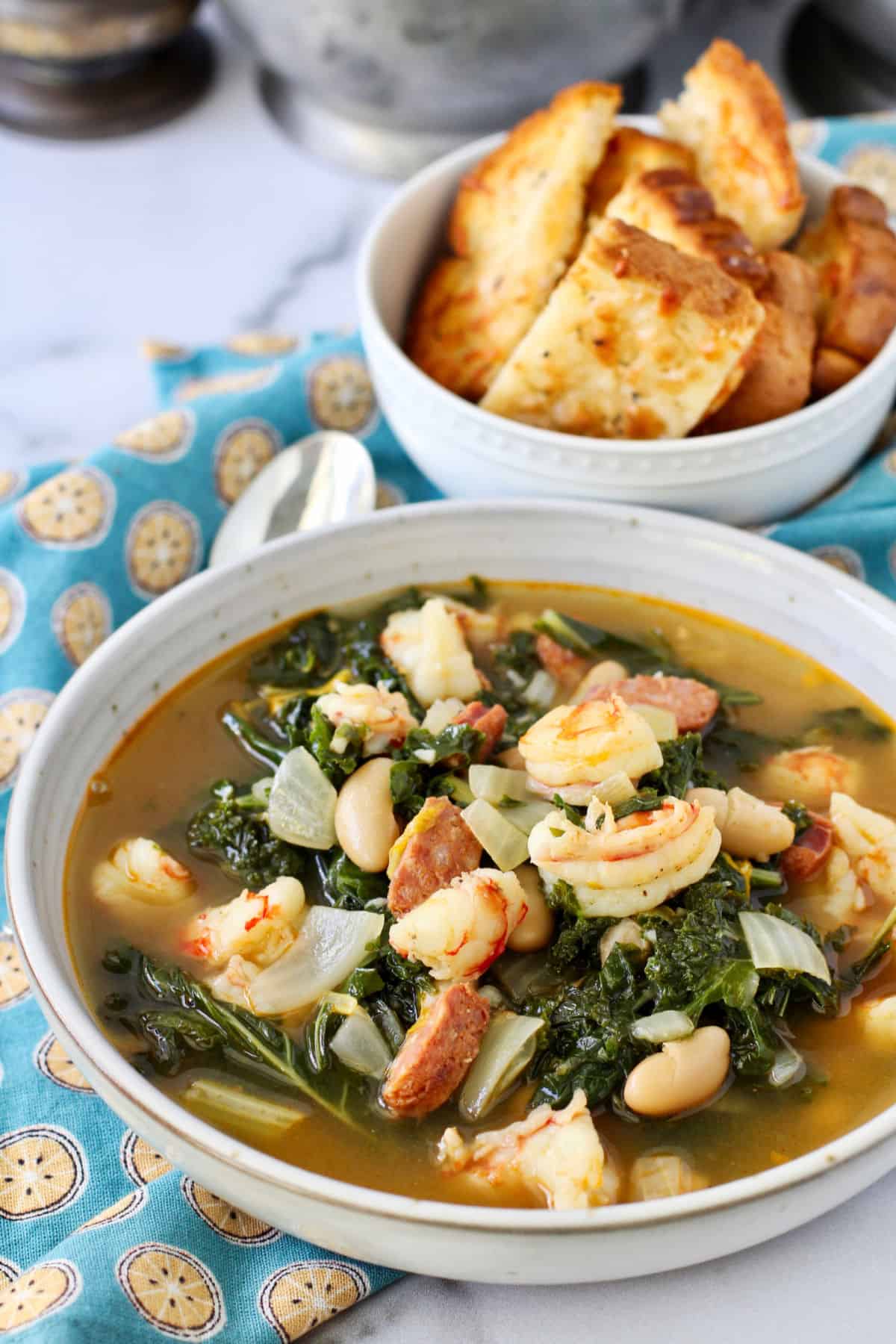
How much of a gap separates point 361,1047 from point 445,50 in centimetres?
288

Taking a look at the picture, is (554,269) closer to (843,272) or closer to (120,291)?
(843,272)

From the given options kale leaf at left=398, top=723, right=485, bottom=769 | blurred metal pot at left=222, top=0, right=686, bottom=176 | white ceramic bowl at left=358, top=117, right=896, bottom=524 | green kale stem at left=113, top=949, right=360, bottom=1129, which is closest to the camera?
green kale stem at left=113, top=949, right=360, bottom=1129

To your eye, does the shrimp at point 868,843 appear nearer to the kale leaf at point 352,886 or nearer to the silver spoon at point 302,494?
the kale leaf at point 352,886

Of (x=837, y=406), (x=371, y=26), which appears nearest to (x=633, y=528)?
(x=837, y=406)

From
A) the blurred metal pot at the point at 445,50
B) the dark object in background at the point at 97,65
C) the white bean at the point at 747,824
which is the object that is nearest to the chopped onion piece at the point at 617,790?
the white bean at the point at 747,824

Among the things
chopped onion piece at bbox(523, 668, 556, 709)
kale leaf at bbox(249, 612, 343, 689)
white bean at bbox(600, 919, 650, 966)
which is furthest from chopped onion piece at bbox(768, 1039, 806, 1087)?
kale leaf at bbox(249, 612, 343, 689)

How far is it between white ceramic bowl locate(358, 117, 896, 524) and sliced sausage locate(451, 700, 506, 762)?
0.62 m

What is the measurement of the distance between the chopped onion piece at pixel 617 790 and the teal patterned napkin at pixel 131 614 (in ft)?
2.48

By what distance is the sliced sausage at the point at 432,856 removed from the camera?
2184mm

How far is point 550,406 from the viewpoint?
9.66 ft

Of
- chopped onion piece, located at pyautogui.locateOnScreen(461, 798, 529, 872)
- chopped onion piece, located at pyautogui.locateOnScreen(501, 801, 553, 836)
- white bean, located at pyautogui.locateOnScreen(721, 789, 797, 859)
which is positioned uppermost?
white bean, located at pyautogui.locateOnScreen(721, 789, 797, 859)

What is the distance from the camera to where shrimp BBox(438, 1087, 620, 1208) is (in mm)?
1882

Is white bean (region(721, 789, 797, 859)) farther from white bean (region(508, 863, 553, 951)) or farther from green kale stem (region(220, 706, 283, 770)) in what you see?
green kale stem (region(220, 706, 283, 770))

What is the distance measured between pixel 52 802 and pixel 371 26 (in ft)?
8.20
